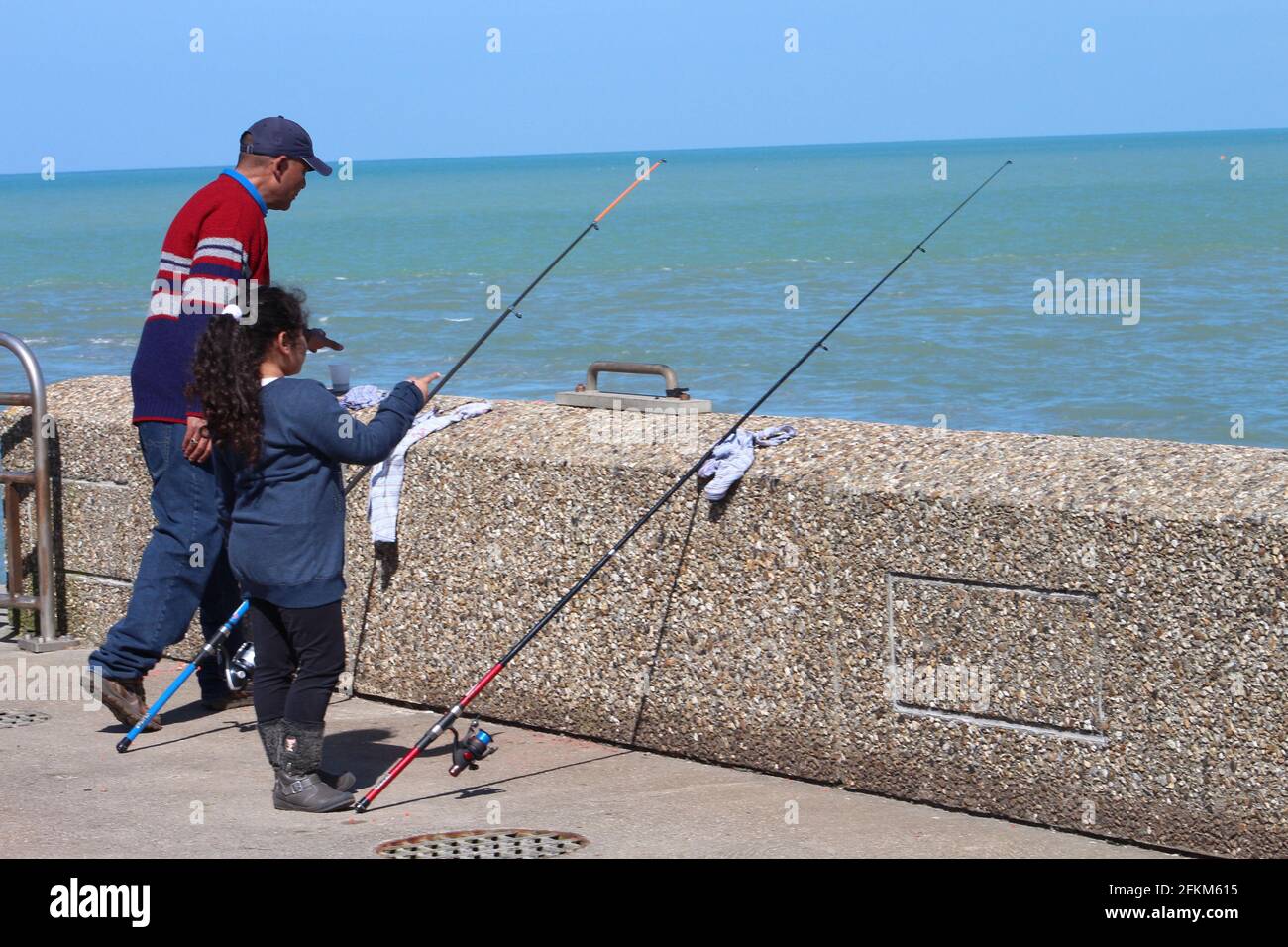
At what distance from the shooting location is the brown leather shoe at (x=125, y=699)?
5.00 meters

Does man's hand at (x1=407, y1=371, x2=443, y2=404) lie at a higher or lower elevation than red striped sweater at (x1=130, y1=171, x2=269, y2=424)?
lower

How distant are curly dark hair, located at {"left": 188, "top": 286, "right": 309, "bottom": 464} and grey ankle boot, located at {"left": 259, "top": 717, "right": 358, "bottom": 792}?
673mm

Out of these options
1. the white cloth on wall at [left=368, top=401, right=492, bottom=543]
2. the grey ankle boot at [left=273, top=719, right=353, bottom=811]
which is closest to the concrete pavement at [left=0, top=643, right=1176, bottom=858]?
the grey ankle boot at [left=273, top=719, right=353, bottom=811]

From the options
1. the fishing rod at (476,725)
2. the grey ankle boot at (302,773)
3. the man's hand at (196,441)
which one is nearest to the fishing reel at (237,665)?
the man's hand at (196,441)

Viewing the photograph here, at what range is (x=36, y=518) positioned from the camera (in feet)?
20.2

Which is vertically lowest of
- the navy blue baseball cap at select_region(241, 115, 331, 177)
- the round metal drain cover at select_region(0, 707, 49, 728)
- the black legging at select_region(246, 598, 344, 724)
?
the round metal drain cover at select_region(0, 707, 49, 728)

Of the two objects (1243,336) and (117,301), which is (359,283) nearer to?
(117,301)

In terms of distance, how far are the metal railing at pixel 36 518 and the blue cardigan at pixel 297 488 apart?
2.08 metres

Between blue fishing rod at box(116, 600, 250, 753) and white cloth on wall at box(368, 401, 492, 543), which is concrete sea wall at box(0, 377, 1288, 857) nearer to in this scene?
white cloth on wall at box(368, 401, 492, 543)

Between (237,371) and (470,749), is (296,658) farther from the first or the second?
(237,371)

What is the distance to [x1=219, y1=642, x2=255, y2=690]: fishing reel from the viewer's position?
17.1 ft

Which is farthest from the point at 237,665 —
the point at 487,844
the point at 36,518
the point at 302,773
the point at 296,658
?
the point at 487,844

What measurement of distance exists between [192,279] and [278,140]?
1.57 ft
